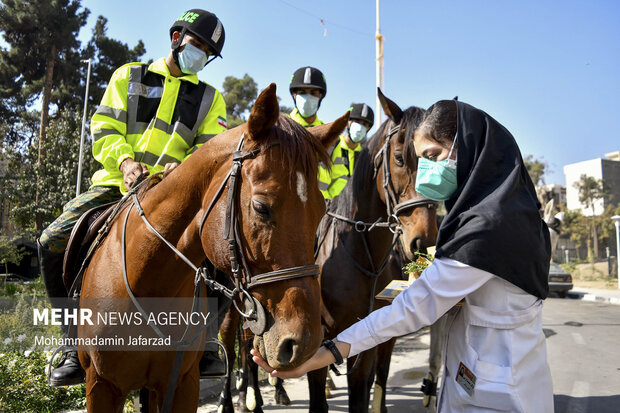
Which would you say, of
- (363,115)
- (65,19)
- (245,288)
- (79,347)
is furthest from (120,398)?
(65,19)

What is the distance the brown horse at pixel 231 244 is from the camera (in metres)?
1.72

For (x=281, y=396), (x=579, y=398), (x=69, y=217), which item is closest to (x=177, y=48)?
(x=69, y=217)

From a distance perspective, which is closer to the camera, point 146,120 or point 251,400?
point 146,120

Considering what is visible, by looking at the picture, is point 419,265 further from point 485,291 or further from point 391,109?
point 391,109

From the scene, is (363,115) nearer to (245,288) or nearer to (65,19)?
(245,288)

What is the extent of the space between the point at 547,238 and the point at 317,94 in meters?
3.92

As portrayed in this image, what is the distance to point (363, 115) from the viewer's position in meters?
6.80

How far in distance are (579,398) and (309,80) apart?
564 cm

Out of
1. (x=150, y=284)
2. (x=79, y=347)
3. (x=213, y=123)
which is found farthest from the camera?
(x=213, y=123)

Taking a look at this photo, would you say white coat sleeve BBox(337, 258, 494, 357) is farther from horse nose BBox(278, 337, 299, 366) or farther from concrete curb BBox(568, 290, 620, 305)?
concrete curb BBox(568, 290, 620, 305)

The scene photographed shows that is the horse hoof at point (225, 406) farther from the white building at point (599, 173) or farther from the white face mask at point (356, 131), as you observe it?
the white building at point (599, 173)

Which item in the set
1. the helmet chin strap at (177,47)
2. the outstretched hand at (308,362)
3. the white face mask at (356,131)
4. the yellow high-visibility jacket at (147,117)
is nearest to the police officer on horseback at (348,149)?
the white face mask at (356,131)

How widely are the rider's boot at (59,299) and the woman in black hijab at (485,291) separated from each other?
1866 mm

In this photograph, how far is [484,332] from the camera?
1775 mm
